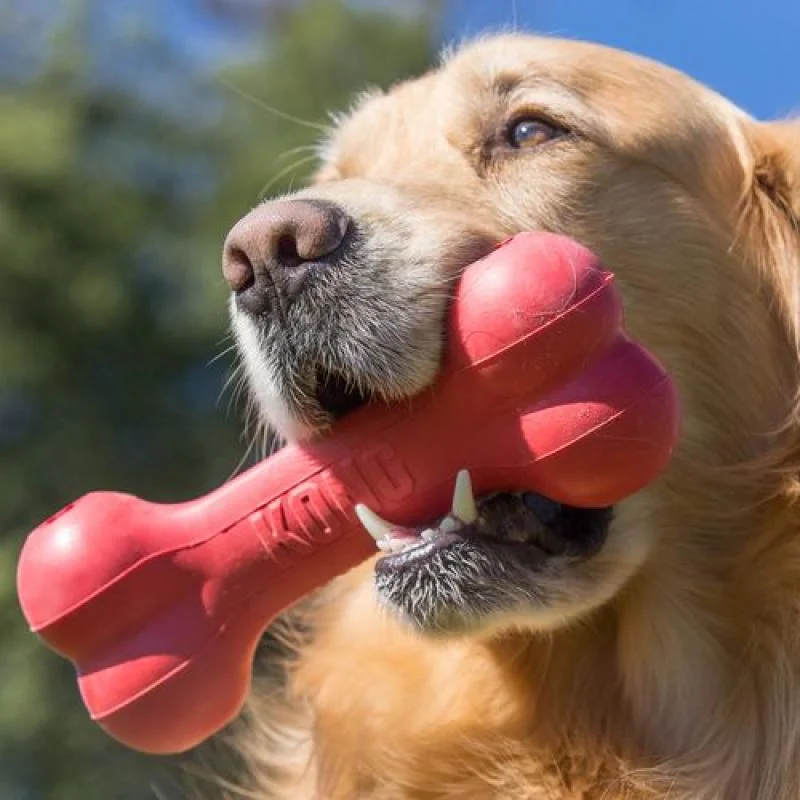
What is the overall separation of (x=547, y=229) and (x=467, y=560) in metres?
0.76

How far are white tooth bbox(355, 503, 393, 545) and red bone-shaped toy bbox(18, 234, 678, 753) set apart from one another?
0.02 metres

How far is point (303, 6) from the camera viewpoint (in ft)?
35.7

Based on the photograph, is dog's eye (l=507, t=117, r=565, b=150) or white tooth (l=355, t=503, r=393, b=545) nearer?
white tooth (l=355, t=503, r=393, b=545)

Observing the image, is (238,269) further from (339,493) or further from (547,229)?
(547,229)

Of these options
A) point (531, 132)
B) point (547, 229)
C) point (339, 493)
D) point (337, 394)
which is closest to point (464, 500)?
point (339, 493)

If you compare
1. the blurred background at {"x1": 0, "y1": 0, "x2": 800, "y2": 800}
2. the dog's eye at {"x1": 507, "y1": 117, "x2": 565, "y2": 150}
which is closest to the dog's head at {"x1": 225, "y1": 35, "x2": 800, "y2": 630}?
the dog's eye at {"x1": 507, "y1": 117, "x2": 565, "y2": 150}

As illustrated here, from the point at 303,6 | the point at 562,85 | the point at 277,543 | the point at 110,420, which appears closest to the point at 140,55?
the point at 303,6

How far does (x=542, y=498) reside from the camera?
221cm

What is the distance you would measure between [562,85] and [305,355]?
2.97ft

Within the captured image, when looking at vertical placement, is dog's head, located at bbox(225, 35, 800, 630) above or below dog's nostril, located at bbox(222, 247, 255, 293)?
below

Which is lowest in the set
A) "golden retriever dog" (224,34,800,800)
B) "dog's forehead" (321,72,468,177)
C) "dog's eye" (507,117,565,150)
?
"golden retriever dog" (224,34,800,800)

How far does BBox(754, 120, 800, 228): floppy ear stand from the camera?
281cm

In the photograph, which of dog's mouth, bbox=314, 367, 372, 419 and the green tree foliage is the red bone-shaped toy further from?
the green tree foliage

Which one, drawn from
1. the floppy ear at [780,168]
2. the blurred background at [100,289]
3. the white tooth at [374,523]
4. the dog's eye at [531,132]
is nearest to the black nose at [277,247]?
the white tooth at [374,523]
